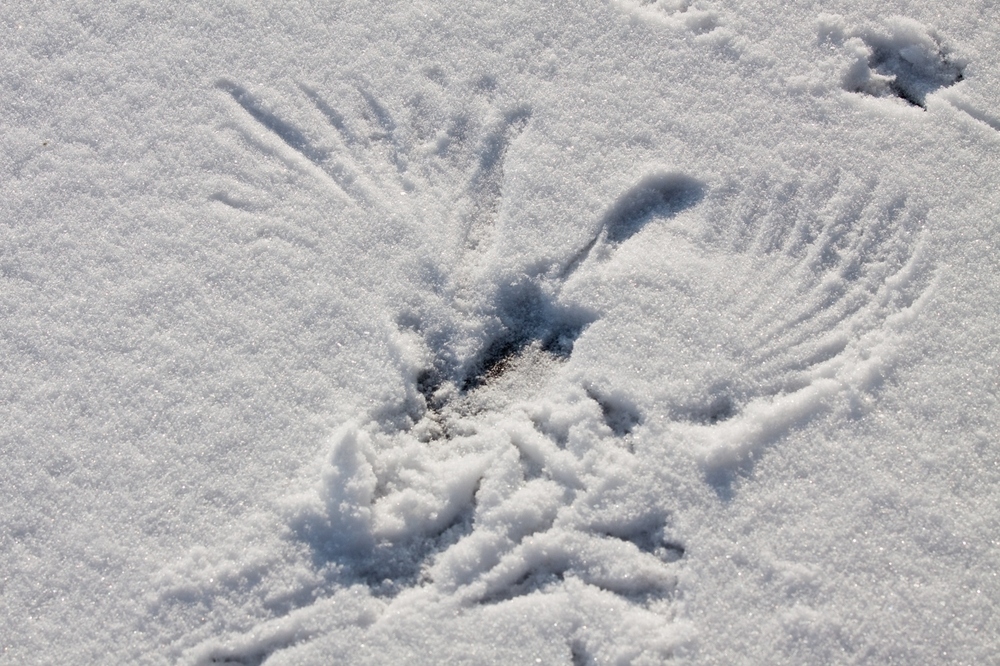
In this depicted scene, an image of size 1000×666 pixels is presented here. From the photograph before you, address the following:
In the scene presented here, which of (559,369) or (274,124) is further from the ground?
(274,124)

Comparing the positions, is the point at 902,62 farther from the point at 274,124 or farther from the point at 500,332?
the point at 274,124

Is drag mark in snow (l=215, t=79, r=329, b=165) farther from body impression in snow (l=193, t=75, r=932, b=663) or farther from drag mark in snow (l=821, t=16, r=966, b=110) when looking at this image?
drag mark in snow (l=821, t=16, r=966, b=110)

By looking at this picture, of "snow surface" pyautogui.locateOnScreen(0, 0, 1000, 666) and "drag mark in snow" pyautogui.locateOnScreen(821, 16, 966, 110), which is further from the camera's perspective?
"drag mark in snow" pyautogui.locateOnScreen(821, 16, 966, 110)

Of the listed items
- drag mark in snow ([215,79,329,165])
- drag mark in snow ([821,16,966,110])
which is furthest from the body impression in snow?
drag mark in snow ([821,16,966,110])

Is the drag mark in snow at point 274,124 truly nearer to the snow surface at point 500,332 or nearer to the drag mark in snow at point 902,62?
the snow surface at point 500,332

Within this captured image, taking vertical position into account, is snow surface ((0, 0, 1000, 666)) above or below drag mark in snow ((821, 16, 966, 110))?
below

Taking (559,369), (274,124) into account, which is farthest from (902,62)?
(274,124)

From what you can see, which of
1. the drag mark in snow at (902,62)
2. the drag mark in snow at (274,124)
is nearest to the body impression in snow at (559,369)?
the drag mark in snow at (274,124)
